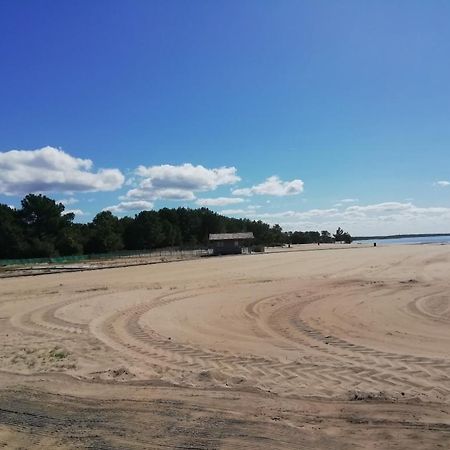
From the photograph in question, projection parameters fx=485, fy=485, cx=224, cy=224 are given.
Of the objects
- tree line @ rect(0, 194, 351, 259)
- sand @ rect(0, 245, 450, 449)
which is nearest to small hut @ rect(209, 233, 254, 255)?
tree line @ rect(0, 194, 351, 259)

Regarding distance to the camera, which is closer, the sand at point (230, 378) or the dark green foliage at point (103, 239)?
the sand at point (230, 378)

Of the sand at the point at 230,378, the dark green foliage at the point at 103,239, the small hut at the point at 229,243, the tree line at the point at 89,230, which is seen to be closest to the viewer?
the sand at the point at 230,378

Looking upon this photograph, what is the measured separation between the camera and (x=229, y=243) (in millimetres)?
97750

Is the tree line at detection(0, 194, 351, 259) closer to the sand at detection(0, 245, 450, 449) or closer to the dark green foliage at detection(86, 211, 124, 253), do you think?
the dark green foliage at detection(86, 211, 124, 253)

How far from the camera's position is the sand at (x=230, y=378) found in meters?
5.53

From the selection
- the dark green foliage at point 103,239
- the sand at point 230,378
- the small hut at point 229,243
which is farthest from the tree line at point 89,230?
the sand at point 230,378

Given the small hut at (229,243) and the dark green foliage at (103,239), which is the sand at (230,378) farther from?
the dark green foliage at (103,239)

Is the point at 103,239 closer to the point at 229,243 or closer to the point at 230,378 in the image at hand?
the point at 229,243

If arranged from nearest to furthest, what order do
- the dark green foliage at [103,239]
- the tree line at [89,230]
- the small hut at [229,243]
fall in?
the tree line at [89,230]
the small hut at [229,243]
the dark green foliage at [103,239]

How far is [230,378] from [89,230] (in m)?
98.3

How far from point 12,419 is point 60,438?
1054 mm

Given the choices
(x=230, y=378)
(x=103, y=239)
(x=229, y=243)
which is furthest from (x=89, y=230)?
(x=230, y=378)

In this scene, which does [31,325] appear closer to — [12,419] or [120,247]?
[12,419]

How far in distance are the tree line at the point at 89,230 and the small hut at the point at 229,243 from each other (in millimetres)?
17409
